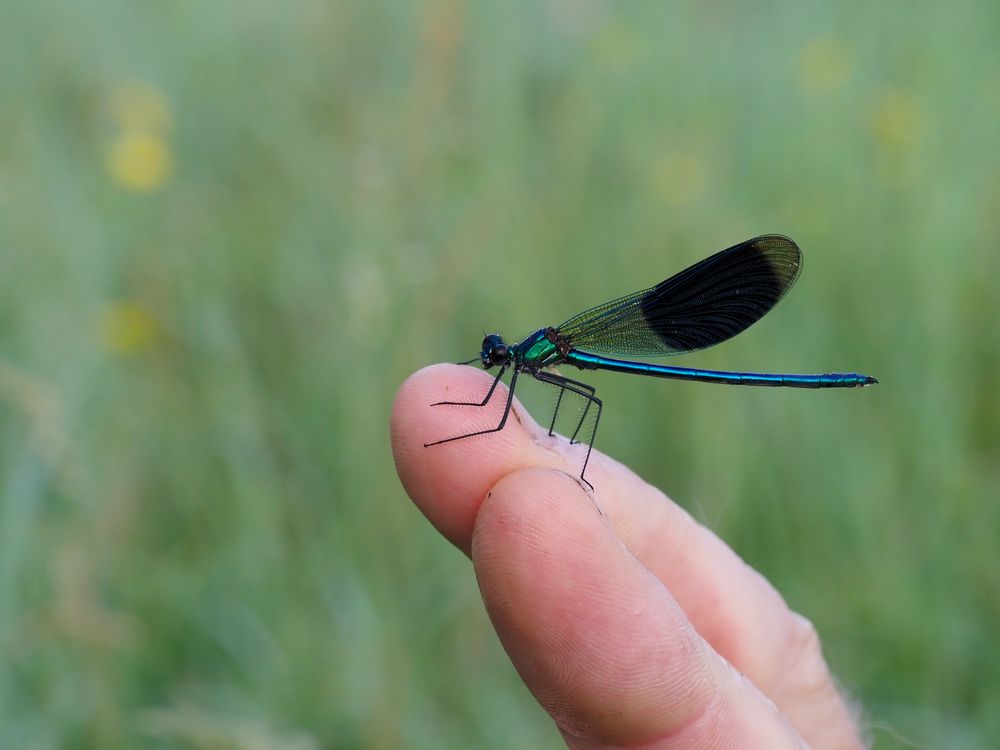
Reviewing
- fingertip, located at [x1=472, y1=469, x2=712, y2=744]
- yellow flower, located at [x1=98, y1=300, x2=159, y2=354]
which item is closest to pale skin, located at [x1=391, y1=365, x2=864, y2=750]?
fingertip, located at [x1=472, y1=469, x2=712, y2=744]

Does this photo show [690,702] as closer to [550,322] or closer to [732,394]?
[732,394]

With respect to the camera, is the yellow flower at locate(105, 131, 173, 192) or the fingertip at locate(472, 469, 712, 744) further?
the yellow flower at locate(105, 131, 173, 192)

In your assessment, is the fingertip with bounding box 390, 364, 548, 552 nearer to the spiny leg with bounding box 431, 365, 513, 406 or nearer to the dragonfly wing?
the spiny leg with bounding box 431, 365, 513, 406

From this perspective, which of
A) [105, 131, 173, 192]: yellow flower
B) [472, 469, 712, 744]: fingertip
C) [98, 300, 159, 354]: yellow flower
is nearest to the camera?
[472, 469, 712, 744]: fingertip

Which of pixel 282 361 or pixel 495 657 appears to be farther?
pixel 282 361

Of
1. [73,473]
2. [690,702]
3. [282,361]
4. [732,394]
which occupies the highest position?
[282,361]

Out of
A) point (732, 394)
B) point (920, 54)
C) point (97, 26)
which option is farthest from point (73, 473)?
point (920, 54)

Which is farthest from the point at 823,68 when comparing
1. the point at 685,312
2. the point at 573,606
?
the point at 573,606

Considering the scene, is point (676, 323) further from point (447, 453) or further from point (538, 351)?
point (447, 453)
